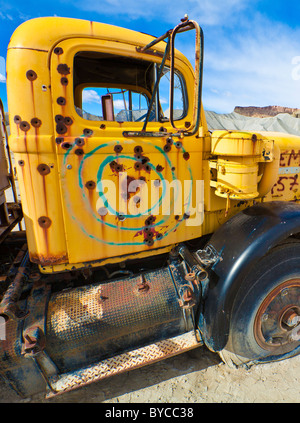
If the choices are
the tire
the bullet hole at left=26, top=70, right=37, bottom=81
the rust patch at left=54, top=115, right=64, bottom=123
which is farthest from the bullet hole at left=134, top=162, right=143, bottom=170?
the tire

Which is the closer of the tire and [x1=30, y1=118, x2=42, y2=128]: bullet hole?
[x1=30, y1=118, x2=42, y2=128]: bullet hole

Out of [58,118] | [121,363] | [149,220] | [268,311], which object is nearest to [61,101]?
[58,118]

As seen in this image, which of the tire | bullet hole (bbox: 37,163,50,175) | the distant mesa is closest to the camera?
bullet hole (bbox: 37,163,50,175)

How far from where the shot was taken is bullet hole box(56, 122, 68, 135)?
1.56 m

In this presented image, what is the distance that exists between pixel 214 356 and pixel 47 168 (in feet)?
7.07

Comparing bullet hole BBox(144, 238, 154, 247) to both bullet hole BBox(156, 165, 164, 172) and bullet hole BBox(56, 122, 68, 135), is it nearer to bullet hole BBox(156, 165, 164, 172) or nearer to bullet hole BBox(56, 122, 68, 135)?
bullet hole BBox(156, 165, 164, 172)

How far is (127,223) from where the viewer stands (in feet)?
6.10

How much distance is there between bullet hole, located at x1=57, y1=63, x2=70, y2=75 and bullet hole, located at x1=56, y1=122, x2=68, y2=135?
309mm

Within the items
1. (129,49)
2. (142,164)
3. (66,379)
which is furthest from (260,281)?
(129,49)

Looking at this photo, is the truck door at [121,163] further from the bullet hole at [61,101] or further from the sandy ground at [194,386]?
the sandy ground at [194,386]

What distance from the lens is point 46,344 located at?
170cm

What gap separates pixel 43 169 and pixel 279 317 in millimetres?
2212

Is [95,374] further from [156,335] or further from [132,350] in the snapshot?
[156,335]

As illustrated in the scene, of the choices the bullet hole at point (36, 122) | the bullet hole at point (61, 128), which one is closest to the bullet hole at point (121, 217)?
the bullet hole at point (61, 128)
